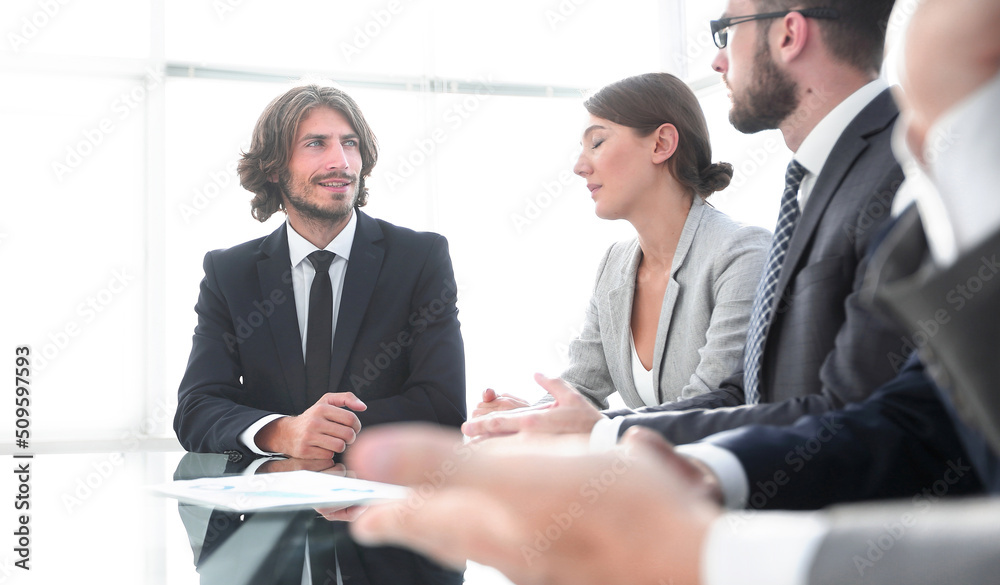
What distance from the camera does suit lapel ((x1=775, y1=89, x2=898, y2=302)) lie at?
4.32 ft

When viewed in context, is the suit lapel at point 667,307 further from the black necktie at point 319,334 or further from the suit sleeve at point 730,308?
the black necktie at point 319,334

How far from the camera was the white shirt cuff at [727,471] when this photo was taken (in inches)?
29.2

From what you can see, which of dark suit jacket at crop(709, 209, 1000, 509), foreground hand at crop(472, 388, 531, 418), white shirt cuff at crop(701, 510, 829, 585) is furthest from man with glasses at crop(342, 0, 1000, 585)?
foreground hand at crop(472, 388, 531, 418)

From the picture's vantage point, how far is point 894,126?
1316 millimetres

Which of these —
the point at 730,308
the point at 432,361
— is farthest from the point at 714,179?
the point at 432,361

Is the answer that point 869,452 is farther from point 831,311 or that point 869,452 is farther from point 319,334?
point 319,334

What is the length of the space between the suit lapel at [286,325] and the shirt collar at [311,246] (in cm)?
3

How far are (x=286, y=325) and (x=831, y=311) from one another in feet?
5.49

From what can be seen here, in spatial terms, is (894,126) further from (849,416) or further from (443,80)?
(443,80)

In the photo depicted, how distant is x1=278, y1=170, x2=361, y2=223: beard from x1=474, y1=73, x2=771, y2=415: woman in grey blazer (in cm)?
86

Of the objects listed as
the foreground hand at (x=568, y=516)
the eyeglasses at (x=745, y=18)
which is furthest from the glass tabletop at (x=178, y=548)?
the eyeglasses at (x=745, y=18)

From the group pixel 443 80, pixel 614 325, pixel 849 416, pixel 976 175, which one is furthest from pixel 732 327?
pixel 443 80

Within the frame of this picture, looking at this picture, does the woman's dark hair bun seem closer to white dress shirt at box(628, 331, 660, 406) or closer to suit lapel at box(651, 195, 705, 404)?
suit lapel at box(651, 195, 705, 404)

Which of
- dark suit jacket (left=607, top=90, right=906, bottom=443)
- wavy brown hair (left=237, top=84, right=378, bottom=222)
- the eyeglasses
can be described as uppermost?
wavy brown hair (left=237, top=84, right=378, bottom=222)
